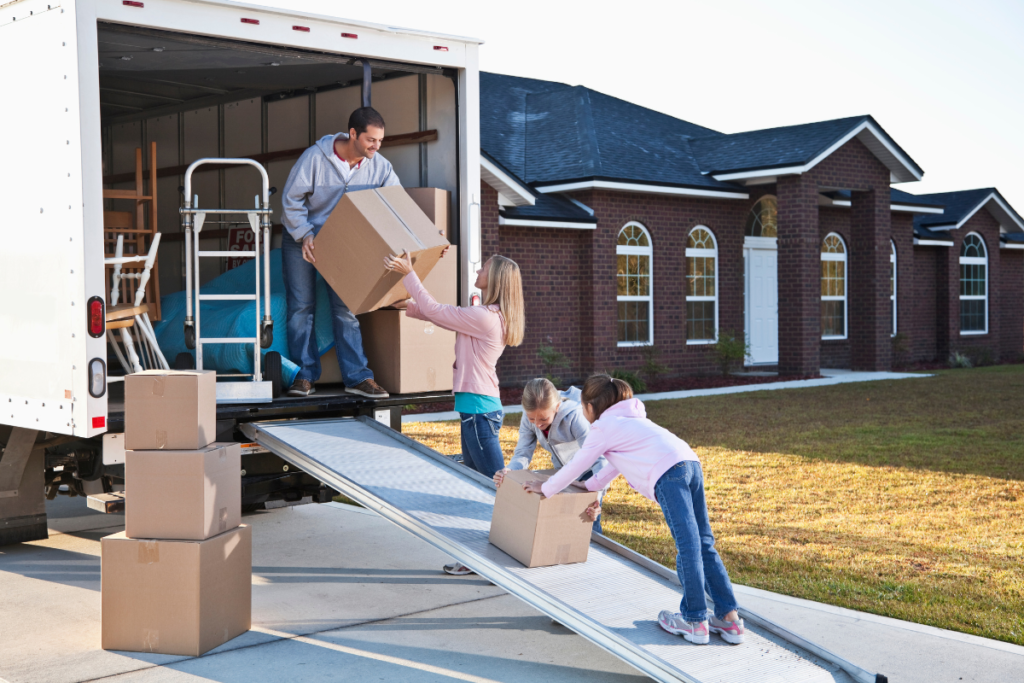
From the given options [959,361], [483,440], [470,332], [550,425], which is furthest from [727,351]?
[550,425]

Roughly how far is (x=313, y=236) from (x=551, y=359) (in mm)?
10721

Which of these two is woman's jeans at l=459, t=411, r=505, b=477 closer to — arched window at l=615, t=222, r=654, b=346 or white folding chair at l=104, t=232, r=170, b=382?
white folding chair at l=104, t=232, r=170, b=382

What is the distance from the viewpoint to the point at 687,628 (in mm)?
4121

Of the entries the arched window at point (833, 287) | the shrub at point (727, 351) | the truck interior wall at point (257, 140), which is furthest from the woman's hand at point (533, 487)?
the arched window at point (833, 287)

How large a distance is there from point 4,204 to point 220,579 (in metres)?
2.36

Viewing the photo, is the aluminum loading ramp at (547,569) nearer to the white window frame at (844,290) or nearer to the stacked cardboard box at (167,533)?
the stacked cardboard box at (167,533)

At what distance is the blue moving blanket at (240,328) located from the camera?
6.12 metres

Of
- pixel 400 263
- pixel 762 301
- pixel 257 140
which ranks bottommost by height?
pixel 762 301

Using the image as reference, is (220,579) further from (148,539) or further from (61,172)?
(61,172)

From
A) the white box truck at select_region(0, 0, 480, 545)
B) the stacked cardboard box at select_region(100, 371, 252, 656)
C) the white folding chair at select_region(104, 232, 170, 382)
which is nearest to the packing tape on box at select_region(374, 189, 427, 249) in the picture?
the white box truck at select_region(0, 0, 480, 545)

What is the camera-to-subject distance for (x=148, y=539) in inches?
181

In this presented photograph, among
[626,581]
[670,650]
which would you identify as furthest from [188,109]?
[670,650]

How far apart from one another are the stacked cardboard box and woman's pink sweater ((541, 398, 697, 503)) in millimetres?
1560

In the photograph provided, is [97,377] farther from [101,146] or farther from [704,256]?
[704,256]
